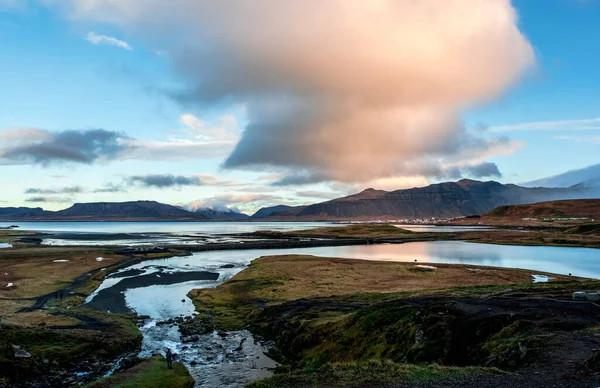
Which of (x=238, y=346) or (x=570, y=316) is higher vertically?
(x=570, y=316)

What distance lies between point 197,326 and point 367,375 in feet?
77.5

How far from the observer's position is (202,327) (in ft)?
127

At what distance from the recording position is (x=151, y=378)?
2519cm

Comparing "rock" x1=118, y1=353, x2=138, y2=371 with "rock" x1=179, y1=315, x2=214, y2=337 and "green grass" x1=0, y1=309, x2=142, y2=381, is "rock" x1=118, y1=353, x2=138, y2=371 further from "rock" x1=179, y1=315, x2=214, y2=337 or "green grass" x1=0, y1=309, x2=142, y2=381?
"rock" x1=179, y1=315, x2=214, y2=337

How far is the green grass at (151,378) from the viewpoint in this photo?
23891 mm

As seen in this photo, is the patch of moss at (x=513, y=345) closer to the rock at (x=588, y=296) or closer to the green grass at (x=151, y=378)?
the rock at (x=588, y=296)

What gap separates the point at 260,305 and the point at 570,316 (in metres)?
33.1

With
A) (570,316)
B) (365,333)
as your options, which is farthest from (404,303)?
(570,316)

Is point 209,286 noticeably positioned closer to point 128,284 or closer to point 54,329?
point 128,284

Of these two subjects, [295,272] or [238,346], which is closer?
[238,346]

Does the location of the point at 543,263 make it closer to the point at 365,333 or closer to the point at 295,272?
the point at 295,272

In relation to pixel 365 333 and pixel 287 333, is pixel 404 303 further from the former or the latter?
pixel 287 333

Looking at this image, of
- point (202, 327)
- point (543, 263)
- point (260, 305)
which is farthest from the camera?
point (543, 263)

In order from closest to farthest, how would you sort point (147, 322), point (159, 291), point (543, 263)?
point (147, 322) < point (159, 291) < point (543, 263)
